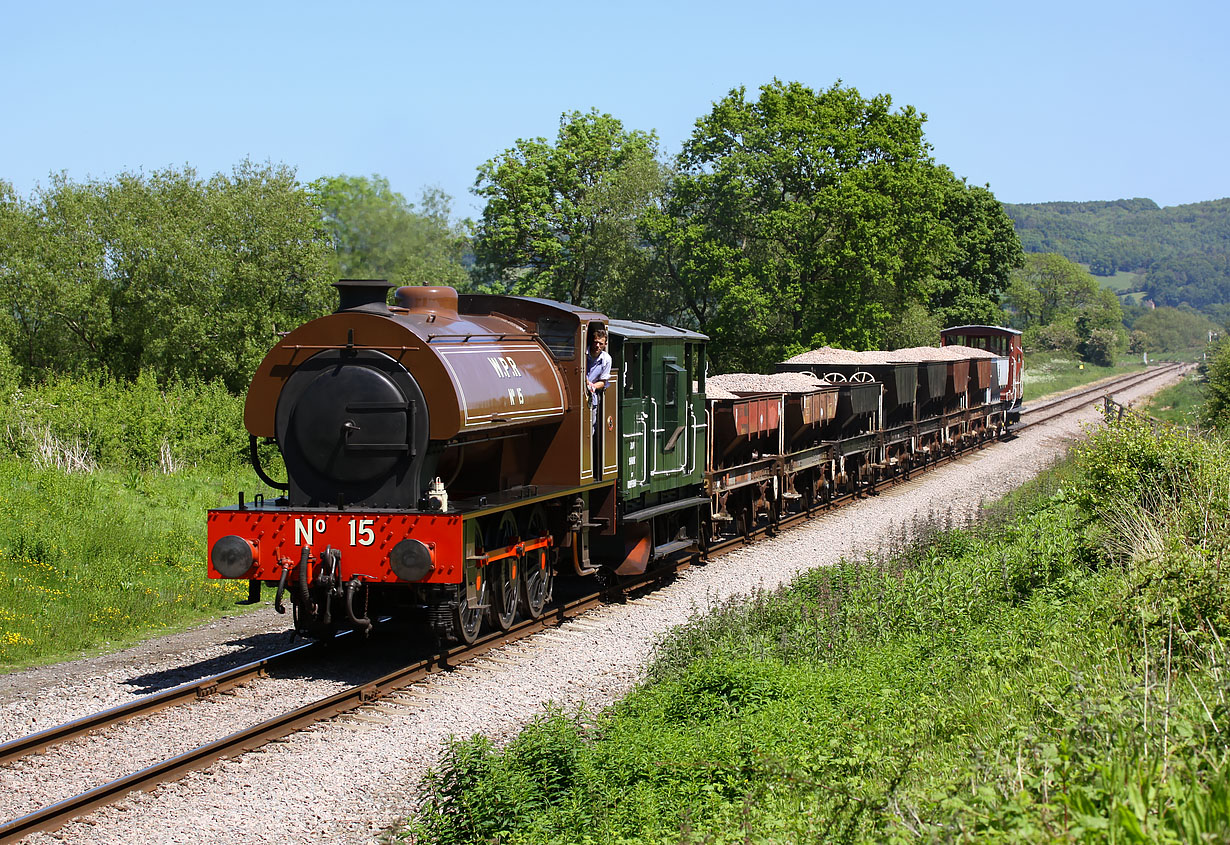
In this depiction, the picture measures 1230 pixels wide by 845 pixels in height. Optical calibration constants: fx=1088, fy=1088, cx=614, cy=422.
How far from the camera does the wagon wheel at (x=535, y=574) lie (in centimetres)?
1236

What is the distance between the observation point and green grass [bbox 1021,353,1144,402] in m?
70.8

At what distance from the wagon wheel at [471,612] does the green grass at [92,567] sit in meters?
3.80

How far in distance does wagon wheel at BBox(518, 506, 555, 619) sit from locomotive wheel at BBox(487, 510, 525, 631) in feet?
0.66

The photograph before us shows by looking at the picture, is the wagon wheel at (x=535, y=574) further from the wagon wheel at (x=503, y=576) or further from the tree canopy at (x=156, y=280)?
the tree canopy at (x=156, y=280)

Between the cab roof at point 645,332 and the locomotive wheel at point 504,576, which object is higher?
the cab roof at point 645,332

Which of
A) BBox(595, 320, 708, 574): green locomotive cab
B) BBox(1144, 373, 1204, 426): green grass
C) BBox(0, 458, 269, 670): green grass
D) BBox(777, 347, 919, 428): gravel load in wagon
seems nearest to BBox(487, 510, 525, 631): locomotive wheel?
BBox(595, 320, 708, 574): green locomotive cab

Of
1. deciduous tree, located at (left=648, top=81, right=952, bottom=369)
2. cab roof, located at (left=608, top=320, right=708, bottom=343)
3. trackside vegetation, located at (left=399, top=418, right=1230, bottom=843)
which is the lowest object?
trackside vegetation, located at (left=399, top=418, right=1230, bottom=843)

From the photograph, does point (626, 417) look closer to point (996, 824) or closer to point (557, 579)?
point (557, 579)

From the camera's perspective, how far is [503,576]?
38.7 feet

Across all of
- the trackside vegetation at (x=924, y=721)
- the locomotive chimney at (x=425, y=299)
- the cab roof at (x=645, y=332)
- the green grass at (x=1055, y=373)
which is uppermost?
the locomotive chimney at (x=425, y=299)

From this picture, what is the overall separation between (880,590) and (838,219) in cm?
2590

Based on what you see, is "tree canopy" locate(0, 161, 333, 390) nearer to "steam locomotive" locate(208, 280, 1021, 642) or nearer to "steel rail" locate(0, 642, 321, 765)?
"steam locomotive" locate(208, 280, 1021, 642)

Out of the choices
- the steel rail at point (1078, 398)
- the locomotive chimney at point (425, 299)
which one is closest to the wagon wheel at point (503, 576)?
the locomotive chimney at point (425, 299)

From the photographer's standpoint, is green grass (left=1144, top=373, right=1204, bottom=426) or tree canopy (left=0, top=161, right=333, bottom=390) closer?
tree canopy (left=0, top=161, right=333, bottom=390)
